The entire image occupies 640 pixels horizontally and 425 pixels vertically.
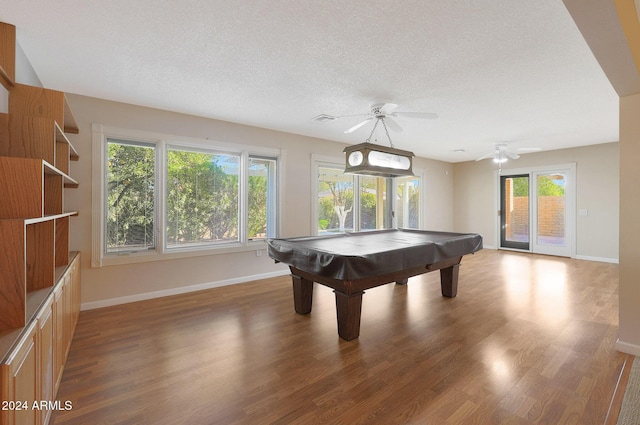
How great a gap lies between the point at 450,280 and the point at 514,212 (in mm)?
4959

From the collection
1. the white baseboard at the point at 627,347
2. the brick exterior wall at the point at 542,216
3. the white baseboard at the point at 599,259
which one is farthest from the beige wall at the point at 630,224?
the brick exterior wall at the point at 542,216

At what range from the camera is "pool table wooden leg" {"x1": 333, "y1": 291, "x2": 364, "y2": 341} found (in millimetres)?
2580

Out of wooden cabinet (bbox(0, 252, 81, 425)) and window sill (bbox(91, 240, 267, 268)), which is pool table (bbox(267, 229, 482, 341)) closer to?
window sill (bbox(91, 240, 267, 268))

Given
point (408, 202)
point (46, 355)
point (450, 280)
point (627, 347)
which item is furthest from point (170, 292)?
point (408, 202)

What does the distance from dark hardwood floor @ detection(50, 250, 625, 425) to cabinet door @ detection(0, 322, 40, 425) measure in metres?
0.53

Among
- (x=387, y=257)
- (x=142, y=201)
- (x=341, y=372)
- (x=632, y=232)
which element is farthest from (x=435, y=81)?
(x=142, y=201)

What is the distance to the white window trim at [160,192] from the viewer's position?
3.39m

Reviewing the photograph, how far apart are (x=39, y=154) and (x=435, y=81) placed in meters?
3.36

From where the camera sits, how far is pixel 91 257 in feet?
11.1

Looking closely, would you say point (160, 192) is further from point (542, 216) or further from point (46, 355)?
point (542, 216)

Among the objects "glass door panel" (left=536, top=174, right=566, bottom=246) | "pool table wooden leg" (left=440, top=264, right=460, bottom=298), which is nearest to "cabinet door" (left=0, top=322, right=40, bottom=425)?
"pool table wooden leg" (left=440, top=264, right=460, bottom=298)

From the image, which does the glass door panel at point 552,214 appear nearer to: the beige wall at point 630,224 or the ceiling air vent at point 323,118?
the beige wall at point 630,224

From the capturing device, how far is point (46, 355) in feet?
5.08

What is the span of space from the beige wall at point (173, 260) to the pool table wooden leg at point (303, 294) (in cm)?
164
